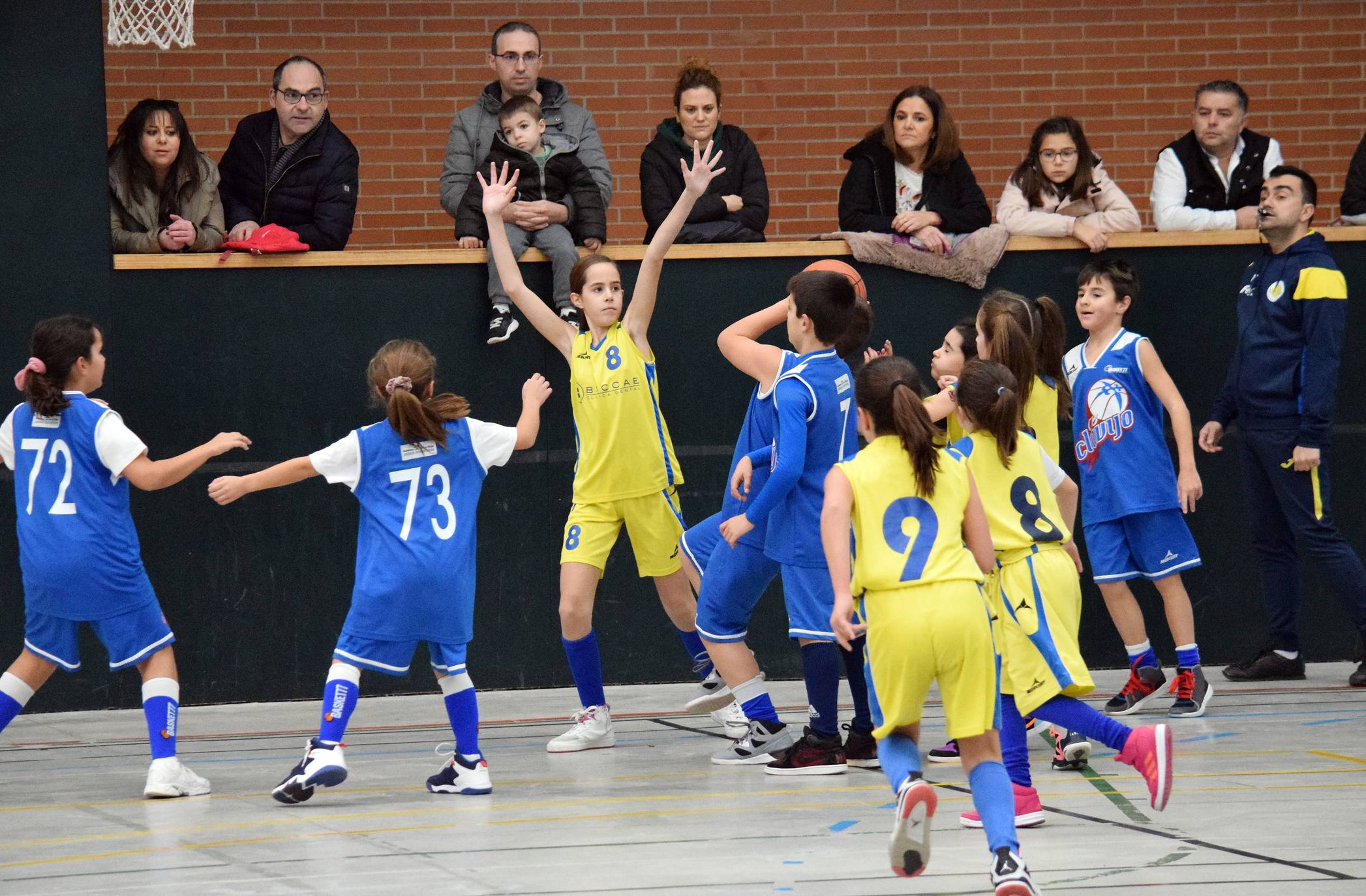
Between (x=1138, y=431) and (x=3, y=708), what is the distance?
196 inches

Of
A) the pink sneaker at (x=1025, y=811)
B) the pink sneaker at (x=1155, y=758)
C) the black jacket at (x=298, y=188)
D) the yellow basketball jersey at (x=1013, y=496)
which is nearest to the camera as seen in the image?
the pink sneaker at (x=1155, y=758)

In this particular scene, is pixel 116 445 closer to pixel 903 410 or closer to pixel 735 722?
pixel 735 722

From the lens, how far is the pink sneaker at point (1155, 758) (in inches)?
182

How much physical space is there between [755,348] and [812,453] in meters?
0.52

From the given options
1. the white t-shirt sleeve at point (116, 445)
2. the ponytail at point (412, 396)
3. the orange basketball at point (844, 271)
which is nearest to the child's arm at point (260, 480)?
the ponytail at point (412, 396)

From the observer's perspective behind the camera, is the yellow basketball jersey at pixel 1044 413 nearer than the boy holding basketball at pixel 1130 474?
Yes

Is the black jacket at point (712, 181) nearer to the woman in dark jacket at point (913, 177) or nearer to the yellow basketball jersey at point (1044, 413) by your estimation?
the woman in dark jacket at point (913, 177)

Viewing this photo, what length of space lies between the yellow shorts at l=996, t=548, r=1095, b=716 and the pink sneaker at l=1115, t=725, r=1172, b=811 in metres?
0.41

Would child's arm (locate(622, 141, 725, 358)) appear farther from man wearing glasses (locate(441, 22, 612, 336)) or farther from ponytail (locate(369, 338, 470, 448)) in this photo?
man wearing glasses (locate(441, 22, 612, 336))

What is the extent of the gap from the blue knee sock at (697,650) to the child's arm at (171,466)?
233 cm

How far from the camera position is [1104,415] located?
25.0 feet

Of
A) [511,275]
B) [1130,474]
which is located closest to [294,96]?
[511,275]

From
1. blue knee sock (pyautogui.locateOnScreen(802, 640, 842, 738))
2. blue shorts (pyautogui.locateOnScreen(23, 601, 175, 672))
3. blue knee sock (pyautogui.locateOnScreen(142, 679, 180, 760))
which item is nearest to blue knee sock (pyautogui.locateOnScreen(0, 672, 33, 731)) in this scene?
blue shorts (pyautogui.locateOnScreen(23, 601, 175, 672))

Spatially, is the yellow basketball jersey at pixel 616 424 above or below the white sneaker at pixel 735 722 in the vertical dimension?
above
